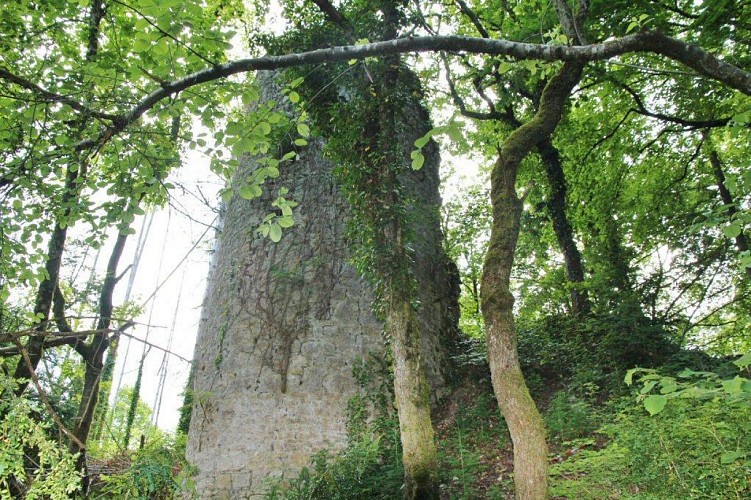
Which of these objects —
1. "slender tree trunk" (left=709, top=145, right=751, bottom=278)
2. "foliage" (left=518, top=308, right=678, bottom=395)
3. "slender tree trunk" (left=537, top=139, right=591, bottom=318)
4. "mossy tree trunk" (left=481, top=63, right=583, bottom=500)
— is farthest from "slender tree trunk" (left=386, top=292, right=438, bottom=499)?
"slender tree trunk" (left=709, top=145, right=751, bottom=278)

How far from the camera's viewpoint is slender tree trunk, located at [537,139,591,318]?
27.3 ft

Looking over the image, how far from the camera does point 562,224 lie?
30.0 ft

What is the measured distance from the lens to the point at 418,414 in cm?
462

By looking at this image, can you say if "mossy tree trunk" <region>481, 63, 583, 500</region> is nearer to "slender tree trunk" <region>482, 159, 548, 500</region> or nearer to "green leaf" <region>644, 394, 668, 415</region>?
"slender tree trunk" <region>482, 159, 548, 500</region>

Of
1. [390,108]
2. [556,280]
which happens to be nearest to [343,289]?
[390,108]

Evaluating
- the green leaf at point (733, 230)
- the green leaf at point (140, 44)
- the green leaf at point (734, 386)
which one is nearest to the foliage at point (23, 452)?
the green leaf at point (140, 44)

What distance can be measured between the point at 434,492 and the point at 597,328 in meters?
3.63

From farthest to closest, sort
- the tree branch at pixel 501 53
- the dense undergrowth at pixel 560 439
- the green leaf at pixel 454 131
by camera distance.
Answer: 1. the dense undergrowth at pixel 560 439
2. the tree branch at pixel 501 53
3. the green leaf at pixel 454 131

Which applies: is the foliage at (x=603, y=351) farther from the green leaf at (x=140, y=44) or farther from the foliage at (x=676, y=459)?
the green leaf at (x=140, y=44)

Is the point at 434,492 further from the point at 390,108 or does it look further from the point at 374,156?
the point at 390,108

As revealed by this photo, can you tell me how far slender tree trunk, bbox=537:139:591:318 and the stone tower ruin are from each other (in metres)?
2.04

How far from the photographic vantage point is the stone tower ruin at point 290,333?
6.38 m

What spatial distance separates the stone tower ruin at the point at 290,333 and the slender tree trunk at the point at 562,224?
2.04m

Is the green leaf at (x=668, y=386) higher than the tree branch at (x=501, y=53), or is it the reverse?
the tree branch at (x=501, y=53)
